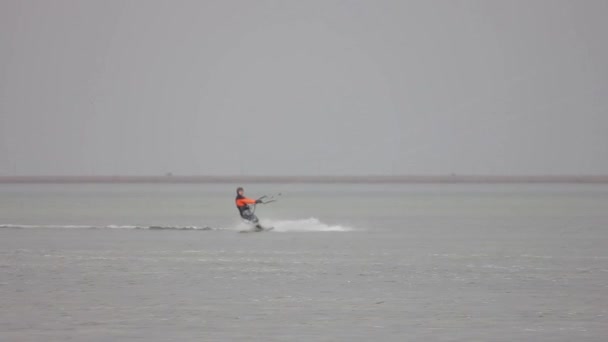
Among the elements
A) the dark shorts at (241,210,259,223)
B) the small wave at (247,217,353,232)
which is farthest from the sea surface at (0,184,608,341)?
the small wave at (247,217,353,232)

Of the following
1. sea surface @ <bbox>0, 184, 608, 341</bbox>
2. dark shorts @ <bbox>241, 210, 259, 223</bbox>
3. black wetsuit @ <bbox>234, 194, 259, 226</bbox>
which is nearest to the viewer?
sea surface @ <bbox>0, 184, 608, 341</bbox>

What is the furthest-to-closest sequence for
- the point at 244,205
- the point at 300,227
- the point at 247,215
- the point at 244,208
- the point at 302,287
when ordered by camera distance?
the point at 300,227 < the point at 247,215 < the point at 244,208 < the point at 244,205 < the point at 302,287

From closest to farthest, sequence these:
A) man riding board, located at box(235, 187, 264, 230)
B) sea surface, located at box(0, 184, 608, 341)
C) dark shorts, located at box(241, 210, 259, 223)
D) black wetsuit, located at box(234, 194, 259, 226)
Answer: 1. sea surface, located at box(0, 184, 608, 341)
2. man riding board, located at box(235, 187, 264, 230)
3. black wetsuit, located at box(234, 194, 259, 226)
4. dark shorts, located at box(241, 210, 259, 223)

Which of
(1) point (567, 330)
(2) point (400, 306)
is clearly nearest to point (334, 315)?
(2) point (400, 306)

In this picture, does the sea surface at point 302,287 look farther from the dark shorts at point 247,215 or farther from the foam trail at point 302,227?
the foam trail at point 302,227

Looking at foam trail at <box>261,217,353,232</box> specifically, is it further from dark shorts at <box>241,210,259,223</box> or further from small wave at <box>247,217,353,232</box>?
dark shorts at <box>241,210,259,223</box>

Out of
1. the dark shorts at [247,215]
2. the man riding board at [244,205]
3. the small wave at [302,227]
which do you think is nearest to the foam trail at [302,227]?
the small wave at [302,227]

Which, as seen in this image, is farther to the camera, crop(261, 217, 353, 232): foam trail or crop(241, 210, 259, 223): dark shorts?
crop(261, 217, 353, 232): foam trail

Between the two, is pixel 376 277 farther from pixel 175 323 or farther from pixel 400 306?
pixel 175 323

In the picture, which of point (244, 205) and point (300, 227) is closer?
point (244, 205)

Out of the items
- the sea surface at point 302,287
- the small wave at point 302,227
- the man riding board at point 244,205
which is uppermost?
the small wave at point 302,227

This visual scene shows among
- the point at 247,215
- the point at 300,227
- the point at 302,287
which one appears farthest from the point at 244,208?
the point at 302,287

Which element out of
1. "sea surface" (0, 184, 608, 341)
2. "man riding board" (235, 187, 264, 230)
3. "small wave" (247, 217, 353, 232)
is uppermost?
"small wave" (247, 217, 353, 232)

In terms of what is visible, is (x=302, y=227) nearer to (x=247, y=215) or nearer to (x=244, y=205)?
(x=247, y=215)
